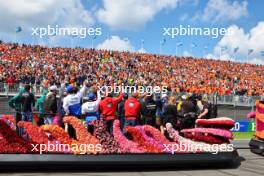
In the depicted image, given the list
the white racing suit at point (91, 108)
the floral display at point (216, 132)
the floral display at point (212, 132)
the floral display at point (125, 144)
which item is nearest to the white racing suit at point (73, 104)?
the white racing suit at point (91, 108)

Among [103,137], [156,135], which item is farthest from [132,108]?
[103,137]

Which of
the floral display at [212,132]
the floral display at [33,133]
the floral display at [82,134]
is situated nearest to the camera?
the floral display at [33,133]

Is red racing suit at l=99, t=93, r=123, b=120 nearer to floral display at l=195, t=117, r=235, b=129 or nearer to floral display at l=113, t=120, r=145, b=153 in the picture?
floral display at l=113, t=120, r=145, b=153

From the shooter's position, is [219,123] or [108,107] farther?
[219,123]

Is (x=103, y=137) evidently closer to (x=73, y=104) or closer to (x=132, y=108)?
(x=73, y=104)

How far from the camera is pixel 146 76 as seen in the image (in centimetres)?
3688

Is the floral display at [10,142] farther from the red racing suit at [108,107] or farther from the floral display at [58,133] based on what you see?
the red racing suit at [108,107]

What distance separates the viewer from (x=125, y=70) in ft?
122

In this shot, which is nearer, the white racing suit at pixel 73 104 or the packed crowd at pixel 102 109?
the packed crowd at pixel 102 109

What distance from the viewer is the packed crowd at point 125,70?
30031mm

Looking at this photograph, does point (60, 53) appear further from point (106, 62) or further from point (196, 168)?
point (196, 168)

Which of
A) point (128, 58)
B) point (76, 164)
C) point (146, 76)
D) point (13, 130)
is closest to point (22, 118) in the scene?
point (13, 130)

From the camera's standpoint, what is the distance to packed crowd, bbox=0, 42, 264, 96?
98.5ft

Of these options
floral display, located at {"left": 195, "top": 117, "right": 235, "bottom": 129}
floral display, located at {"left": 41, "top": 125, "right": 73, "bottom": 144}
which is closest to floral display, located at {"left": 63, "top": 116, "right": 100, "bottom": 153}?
floral display, located at {"left": 41, "top": 125, "right": 73, "bottom": 144}
